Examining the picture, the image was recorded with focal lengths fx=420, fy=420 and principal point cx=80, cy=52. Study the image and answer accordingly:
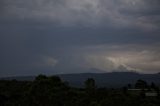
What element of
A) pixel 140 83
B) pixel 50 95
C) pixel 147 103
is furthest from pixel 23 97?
pixel 140 83

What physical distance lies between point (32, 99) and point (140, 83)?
75.1 m

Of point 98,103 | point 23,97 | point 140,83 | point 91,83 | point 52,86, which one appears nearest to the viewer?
point 98,103

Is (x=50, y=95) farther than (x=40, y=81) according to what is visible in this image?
No

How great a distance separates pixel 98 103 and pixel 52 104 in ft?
24.3

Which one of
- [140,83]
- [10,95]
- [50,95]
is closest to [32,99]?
[50,95]

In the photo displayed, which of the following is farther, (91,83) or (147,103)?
(91,83)

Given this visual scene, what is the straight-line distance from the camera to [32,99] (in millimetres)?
71688

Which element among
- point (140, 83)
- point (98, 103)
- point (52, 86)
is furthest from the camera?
point (140, 83)

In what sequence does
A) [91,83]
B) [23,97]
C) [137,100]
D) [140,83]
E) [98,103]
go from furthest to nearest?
[140,83]
[91,83]
[23,97]
[137,100]
[98,103]

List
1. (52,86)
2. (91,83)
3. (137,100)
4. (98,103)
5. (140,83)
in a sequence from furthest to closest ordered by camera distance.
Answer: (140,83) < (91,83) < (52,86) < (137,100) < (98,103)

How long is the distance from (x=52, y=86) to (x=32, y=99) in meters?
18.6

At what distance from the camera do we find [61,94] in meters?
77.2

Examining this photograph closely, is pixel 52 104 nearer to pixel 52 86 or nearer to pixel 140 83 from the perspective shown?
pixel 52 86

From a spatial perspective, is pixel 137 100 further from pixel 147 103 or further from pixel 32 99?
pixel 32 99
